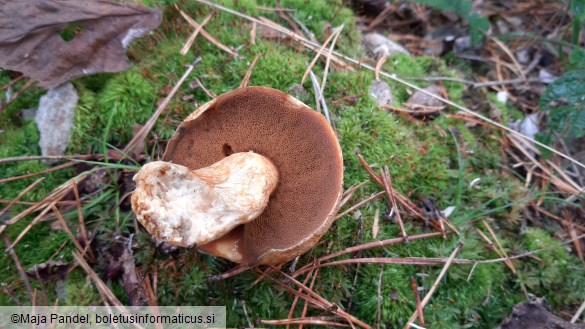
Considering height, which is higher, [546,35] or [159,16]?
[159,16]

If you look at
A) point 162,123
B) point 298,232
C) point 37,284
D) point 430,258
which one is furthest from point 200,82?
point 430,258

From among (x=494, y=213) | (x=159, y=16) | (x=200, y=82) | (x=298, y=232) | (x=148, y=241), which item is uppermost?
(x=159, y=16)

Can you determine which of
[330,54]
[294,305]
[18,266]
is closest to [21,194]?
[18,266]

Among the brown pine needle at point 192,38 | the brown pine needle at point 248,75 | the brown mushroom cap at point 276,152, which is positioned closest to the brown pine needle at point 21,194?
the brown mushroom cap at point 276,152

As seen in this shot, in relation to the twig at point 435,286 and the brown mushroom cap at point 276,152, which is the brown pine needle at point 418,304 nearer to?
the twig at point 435,286

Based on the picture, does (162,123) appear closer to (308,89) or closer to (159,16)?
(159,16)

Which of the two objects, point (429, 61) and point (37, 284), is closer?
point (37, 284)

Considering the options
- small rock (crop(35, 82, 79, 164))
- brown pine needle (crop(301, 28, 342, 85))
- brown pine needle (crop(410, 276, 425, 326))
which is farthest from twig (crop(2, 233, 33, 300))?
brown pine needle (crop(410, 276, 425, 326))

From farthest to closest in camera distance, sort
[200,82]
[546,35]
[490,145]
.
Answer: [546,35] < [490,145] < [200,82]
